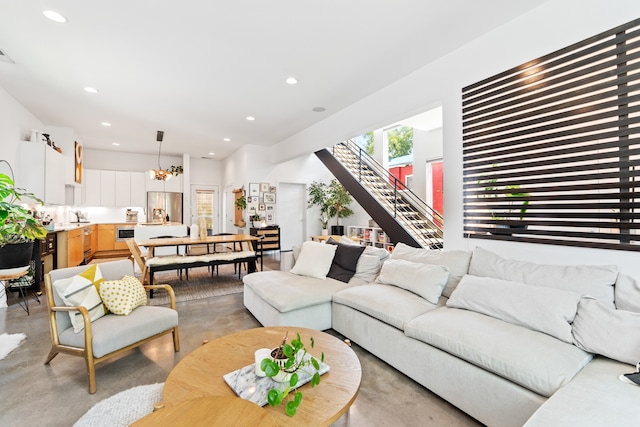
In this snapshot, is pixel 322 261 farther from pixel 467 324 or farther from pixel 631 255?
pixel 631 255

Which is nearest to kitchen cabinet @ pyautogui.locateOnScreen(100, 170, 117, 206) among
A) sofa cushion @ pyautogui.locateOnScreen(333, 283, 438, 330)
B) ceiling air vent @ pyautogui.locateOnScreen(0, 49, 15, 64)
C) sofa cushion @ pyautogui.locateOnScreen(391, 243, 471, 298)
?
ceiling air vent @ pyautogui.locateOnScreen(0, 49, 15, 64)

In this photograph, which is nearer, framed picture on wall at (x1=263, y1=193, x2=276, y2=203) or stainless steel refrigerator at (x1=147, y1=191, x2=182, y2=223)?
framed picture on wall at (x1=263, y1=193, x2=276, y2=203)

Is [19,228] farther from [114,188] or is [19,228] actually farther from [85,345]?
[114,188]

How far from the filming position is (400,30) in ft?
9.44

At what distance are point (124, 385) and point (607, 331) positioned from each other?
3.15m

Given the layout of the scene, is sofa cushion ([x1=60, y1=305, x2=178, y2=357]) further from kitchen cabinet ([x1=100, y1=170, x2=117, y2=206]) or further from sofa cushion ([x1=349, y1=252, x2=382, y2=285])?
kitchen cabinet ([x1=100, y1=170, x2=117, y2=206])

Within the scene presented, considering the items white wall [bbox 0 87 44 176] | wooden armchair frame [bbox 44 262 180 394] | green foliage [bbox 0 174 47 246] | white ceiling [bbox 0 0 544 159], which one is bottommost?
wooden armchair frame [bbox 44 262 180 394]

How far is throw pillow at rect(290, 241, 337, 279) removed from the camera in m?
3.55

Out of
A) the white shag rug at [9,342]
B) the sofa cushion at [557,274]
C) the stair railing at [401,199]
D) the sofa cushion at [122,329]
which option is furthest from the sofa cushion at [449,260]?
the white shag rug at [9,342]

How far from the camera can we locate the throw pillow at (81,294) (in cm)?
226

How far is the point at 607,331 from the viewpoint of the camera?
5.49ft

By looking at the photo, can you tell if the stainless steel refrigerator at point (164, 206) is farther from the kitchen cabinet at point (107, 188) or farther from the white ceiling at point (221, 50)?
the white ceiling at point (221, 50)

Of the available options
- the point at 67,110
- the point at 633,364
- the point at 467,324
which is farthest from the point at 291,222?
the point at 633,364

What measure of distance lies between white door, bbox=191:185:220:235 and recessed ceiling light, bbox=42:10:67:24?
706 centimetres
